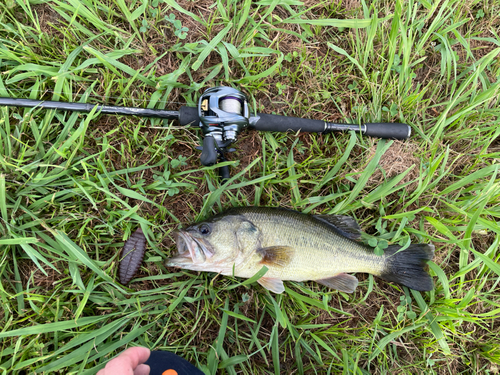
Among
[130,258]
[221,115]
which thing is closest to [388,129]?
[221,115]

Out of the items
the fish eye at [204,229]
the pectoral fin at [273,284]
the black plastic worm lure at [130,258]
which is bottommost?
the pectoral fin at [273,284]

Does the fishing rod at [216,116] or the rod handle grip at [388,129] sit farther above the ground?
the fishing rod at [216,116]

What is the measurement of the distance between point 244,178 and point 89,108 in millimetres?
1577

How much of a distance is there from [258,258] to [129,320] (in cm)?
133

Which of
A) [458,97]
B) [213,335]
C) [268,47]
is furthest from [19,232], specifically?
[458,97]

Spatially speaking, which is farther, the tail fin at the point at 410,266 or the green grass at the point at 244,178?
the tail fin at the point at 410,266

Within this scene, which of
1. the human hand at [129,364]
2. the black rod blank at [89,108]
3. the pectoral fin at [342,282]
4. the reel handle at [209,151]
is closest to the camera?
the human hand at [129,364]

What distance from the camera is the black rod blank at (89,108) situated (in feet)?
8.45

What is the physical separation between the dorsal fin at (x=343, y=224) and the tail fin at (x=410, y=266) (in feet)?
1.18

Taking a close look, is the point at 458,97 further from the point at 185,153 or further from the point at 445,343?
the point at 185,153

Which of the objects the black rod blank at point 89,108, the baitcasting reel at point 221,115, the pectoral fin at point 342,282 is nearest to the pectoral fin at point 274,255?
the pectoral fin at point 342,282

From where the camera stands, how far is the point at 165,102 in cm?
292

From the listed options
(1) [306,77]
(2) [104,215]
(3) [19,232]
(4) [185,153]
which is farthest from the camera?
(1) [306,77]

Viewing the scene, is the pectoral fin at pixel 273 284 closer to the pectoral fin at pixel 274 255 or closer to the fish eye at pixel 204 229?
the pectoral fin at pixel 274 255
